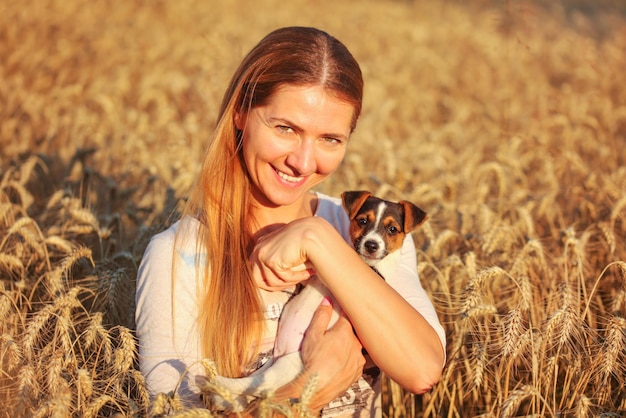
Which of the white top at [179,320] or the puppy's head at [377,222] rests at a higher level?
the puppy's head at [377,222]

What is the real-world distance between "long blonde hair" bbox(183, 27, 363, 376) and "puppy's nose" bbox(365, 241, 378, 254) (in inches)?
28.6

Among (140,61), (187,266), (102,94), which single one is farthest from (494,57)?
(187,266)

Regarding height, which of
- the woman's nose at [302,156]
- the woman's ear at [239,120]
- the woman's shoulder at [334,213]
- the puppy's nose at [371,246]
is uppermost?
the woman's ear at [239,120]

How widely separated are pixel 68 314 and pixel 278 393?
1.25 meters

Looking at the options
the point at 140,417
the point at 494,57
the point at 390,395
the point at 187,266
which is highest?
the point at 494,57

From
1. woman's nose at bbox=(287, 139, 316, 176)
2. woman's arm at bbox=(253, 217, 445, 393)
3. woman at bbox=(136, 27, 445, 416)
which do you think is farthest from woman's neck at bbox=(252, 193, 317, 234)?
woman's arm at bbox=(253, 217, 445, 393)

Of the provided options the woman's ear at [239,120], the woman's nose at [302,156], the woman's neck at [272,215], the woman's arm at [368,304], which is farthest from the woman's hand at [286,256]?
the woman's ear at [239,120]

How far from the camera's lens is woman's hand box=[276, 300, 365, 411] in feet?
8.57

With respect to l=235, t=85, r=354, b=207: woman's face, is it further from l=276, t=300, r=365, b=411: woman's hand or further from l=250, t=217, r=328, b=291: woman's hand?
l=276, t=300, r=365, b=411: woman's hand

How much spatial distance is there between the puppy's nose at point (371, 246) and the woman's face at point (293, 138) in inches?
22.7

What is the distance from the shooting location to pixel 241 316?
2.84 m

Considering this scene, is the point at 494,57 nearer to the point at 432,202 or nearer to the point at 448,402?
the point at 432,202

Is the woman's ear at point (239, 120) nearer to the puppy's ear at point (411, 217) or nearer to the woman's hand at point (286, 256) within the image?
the woman's hand at point (286, 256)

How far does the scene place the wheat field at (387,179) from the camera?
302 centimetres
